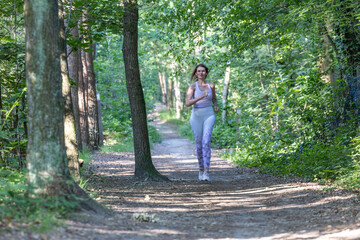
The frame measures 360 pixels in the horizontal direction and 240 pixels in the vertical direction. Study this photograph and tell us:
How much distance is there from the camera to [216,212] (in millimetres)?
5766

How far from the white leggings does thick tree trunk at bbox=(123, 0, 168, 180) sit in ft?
3.51

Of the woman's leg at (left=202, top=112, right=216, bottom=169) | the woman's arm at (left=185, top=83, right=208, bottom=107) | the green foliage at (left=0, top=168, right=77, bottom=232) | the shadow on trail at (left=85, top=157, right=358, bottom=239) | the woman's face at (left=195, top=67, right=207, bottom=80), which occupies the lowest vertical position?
the shadow on trail at (left=85, top=157, right=358, bottom=239)

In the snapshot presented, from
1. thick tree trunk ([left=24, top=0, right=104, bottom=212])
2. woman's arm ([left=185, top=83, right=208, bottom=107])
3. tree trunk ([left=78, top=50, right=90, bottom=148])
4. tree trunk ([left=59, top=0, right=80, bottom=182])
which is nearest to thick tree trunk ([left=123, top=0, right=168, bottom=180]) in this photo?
woman's arm ([left=185, top=83, right=208, bottom=107])

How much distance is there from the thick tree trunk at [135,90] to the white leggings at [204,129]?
1.07 m

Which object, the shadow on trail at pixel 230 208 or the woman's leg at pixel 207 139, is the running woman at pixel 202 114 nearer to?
the woman's leg at pixel 207 139

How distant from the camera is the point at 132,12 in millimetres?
8305

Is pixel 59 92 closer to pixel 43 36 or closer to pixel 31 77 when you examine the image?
pixel 31 77

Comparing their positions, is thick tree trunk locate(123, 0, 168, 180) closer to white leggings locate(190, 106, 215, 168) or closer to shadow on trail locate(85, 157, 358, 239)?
shadow on trail locate(85, 157, 358, 239)

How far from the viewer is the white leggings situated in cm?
846

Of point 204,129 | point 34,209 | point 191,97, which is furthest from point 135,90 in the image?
point 34,209

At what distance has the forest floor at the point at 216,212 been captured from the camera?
4.23m

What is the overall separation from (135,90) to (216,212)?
11.5 ft

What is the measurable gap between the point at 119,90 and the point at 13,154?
66.7 feet

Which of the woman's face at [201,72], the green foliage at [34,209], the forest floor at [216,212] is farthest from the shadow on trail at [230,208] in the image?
the woman's face at [201,72]
